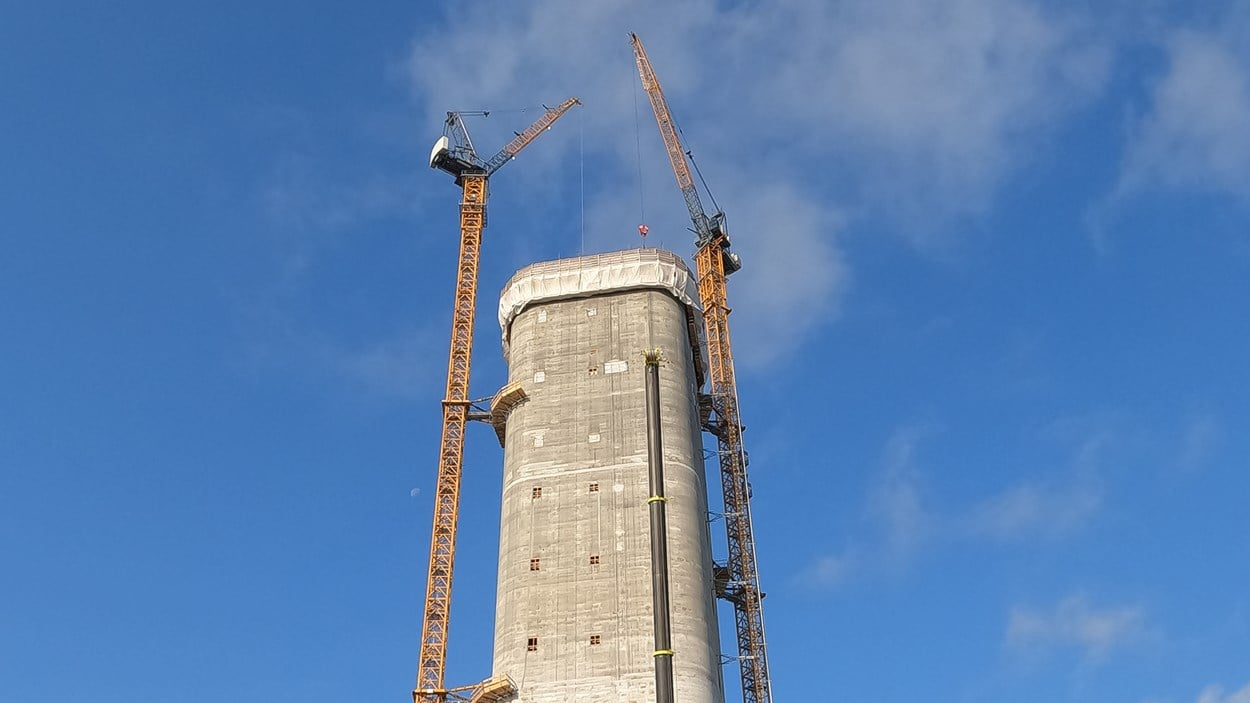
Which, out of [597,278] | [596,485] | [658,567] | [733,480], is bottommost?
[658,567]

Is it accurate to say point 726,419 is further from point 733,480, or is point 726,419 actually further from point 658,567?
point 658,567

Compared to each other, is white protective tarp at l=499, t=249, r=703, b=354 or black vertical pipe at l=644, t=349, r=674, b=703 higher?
white protective tarp at l=499, t=249, r=703, b=354

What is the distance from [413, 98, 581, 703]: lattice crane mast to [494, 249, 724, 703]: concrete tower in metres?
4.81

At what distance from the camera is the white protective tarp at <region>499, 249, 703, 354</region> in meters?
98.4

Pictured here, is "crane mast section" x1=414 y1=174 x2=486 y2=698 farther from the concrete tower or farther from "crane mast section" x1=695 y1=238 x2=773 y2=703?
"crane mast section" x1=695 y1=238 x2=773 y2=703

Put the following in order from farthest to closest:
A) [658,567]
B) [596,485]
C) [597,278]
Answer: [597,278] → [596,485] → [658,567]

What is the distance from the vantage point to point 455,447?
330ft

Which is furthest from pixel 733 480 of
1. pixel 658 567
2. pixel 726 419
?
pixel 658 567

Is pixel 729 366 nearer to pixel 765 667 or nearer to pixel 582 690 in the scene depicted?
pixel 765 667

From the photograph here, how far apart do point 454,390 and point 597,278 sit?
16.3 m

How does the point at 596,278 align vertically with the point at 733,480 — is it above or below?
above

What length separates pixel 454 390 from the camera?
103 meters

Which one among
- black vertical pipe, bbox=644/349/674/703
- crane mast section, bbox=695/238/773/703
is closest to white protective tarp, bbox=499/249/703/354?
crane mast section, bbox=695/238/773/703

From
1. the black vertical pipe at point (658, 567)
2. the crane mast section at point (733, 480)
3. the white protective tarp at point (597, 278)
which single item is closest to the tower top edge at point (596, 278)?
the white protective tarp at point (597, 278)
